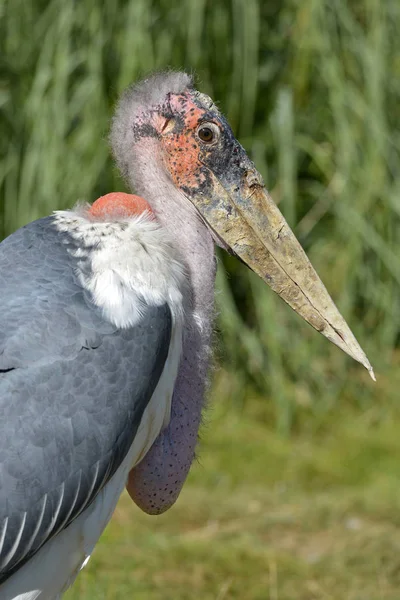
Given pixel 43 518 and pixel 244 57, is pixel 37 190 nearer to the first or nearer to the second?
pixel 244 57

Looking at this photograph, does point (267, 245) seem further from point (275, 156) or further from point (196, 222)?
point (275, 156)

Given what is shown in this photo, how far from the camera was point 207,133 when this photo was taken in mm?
2586

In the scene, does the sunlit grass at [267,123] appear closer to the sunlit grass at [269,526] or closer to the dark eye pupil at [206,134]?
the sunlit grass at [269,526]

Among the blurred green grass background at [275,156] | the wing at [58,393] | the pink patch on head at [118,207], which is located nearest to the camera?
the wing at [58,393]

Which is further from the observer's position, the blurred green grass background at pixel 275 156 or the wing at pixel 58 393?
the blurred green grass background at pixel 275 156

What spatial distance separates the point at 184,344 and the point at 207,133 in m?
0.46

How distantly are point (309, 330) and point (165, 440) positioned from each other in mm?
2925

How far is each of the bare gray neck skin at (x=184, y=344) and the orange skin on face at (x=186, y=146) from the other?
4 cm

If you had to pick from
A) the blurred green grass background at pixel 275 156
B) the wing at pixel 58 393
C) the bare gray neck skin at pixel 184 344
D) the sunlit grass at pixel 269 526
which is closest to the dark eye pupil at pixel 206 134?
the bare gray neck skin at pixel 184 344

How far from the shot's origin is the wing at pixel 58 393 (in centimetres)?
225

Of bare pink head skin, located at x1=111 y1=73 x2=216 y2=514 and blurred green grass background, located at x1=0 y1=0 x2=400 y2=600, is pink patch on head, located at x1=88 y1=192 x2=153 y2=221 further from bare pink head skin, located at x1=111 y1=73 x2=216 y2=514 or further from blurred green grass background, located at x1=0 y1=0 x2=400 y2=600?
blurred green grass background, located at x1=0 y1=0 x2=400 y2=600

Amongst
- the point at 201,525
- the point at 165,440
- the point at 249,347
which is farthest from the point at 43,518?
the point at 249,347

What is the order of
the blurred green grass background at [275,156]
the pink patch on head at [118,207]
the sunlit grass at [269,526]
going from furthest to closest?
1. the blurred green grass background at [275,156]
2. the sunlit grass at [269,526]
3. the pink patch on head at [118,207]

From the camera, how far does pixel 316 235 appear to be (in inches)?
220
